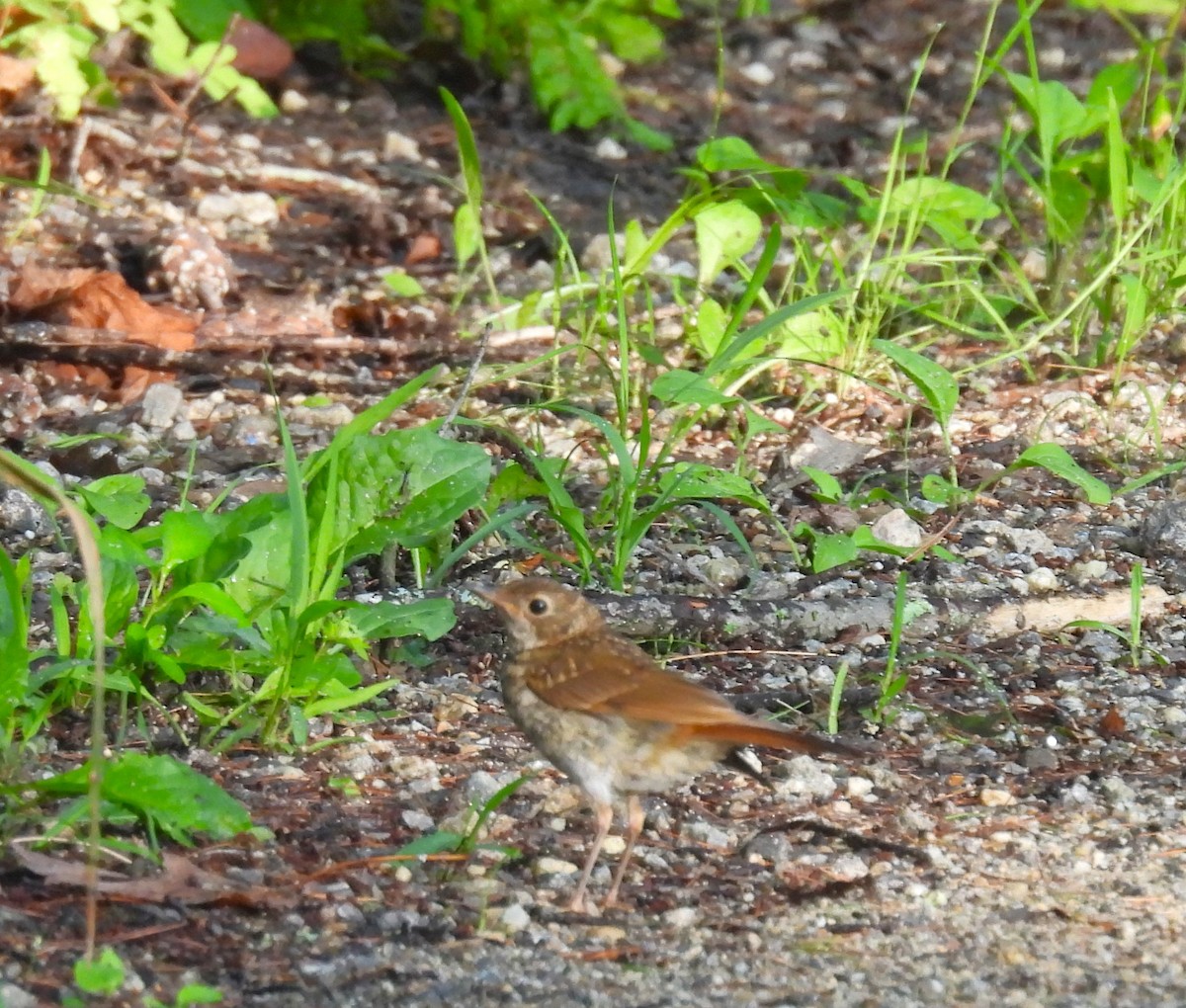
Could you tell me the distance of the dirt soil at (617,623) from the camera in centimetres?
309

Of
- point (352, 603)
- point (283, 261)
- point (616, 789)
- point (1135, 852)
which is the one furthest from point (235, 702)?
point (283, 261)

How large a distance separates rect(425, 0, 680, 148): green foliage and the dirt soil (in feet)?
0.90

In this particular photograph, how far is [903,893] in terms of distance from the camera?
3430mm

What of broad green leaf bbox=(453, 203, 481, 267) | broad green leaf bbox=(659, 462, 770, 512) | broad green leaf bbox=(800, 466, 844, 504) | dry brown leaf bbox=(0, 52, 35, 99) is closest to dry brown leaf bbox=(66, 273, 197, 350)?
broad green leaf bbox=(453, 203, 481, 267)

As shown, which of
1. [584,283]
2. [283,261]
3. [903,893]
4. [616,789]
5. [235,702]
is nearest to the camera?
[903,893]

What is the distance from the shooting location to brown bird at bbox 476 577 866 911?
3.58 m

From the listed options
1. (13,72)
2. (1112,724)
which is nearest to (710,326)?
(1112,724)

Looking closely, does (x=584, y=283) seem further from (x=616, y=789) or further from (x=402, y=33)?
(x=402, y=33)

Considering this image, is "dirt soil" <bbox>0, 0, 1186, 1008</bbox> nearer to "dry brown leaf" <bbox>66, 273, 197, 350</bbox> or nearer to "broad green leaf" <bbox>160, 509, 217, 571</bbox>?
"dry brown leaf" <bbox>66, 273, 197, 350</bbox>

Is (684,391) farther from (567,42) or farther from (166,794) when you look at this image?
(567,42)

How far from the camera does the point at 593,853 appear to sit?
350 cm

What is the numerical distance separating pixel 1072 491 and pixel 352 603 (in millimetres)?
2592

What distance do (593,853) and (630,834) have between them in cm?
12

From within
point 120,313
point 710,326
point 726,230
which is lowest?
point 120,313
